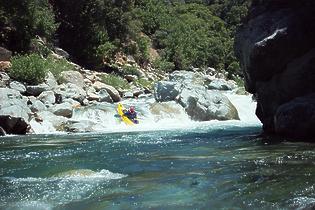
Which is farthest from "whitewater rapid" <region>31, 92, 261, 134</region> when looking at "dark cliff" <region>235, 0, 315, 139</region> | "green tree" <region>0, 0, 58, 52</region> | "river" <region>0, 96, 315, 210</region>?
"green tree" <region>0, 0, 58, 52</region>

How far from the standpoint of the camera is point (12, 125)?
741 inches

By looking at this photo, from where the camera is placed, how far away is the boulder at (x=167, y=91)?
86.0 feet

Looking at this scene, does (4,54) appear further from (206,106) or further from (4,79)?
(206,106)

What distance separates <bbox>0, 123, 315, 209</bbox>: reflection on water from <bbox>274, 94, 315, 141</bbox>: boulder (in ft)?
2.33

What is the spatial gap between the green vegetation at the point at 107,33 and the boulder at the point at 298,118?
1950 centimetres

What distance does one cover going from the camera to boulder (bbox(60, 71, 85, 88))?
91.7ft

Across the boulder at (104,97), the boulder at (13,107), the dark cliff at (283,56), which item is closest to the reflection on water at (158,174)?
the dark cliff at (283,56)

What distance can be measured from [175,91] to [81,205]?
18.7 meters

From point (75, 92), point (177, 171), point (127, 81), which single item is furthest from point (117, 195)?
point (127, 81)

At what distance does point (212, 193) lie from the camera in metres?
8.25

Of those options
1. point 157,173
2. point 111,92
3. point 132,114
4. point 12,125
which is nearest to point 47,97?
point 132,114

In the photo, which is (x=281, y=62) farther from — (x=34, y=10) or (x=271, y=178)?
(x=34, y=10)

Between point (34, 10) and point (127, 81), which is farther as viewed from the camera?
point (127, 81)

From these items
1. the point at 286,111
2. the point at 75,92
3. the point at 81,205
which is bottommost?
the point at 81,205
